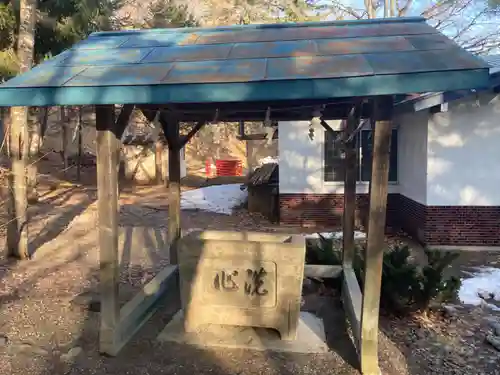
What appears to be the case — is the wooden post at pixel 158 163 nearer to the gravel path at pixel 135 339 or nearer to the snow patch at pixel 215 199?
the snow patch at pixel 215 199

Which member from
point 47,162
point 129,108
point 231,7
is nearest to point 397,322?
point 129,108

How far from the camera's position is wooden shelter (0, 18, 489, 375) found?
3.19 m

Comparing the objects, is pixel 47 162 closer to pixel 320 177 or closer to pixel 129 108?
pixel 320 177

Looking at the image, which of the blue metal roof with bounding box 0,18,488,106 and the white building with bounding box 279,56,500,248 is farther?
the white building with bounding box 279,56,500,248

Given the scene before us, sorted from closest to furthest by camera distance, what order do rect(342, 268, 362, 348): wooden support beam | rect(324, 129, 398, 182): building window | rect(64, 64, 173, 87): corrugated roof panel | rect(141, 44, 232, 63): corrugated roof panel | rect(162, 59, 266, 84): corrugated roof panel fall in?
rect(162, 59, 266, 84): corrugated roof panel, rect(64, 64, 173, 87): corrugated roof panel, rect(141, 44, 232, 63): corrugated roof panel, rect(342, 268, 362, 348): wooden support beam, rect(324, 129, 398, 182): building window

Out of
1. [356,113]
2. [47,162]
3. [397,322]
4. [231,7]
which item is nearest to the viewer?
[356,113]

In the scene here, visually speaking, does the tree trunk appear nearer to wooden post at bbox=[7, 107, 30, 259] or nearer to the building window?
wooden post at bbox=[7, 107, 30, 259]

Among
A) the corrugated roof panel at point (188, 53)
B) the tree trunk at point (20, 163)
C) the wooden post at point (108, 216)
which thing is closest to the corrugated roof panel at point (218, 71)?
the corrugated roof panel at point (188, 53)

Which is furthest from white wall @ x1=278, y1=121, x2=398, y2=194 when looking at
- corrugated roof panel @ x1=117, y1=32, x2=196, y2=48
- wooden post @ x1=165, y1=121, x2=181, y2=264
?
corrugated roof panel @ x1=117, y1=32, x2=196, y2=48

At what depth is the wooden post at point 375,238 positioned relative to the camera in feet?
12.1

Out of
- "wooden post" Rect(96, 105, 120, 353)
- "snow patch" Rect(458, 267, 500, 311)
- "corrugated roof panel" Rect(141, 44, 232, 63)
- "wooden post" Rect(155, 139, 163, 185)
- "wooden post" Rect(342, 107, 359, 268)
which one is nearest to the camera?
"corrugated roof panel" Rect(141, 44, 232, 63)

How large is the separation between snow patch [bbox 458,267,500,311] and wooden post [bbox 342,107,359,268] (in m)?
1.94

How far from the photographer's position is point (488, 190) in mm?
9383

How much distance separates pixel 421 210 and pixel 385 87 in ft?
23.5
